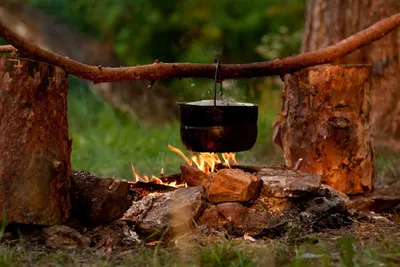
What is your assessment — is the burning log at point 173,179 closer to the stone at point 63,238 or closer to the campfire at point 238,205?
the campfire at point 238,205

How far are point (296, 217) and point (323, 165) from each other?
0.95 meters

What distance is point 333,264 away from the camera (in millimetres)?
3248

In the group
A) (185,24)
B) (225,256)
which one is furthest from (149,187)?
(185,24)

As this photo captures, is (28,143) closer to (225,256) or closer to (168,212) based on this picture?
(168,212)

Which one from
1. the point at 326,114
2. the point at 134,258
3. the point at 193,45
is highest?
the point at 193,45

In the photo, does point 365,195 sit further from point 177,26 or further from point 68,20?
point 68,20

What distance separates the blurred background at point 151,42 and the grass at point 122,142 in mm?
25

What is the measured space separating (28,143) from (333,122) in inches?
89.1

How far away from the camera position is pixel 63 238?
377cm

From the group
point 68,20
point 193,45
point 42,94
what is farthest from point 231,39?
point 42,94

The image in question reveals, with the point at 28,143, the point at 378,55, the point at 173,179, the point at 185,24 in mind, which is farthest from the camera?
the point at 185,24

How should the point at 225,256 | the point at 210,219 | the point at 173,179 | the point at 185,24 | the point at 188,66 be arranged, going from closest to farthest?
the point at 225,256, the point at 210,219, the point at 188,66, the point at 173,179, the point at 185,24

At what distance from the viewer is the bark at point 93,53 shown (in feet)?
30.8

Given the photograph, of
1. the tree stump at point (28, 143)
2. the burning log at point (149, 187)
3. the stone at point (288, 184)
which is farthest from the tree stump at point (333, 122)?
the tree stump at point (28, 143)
